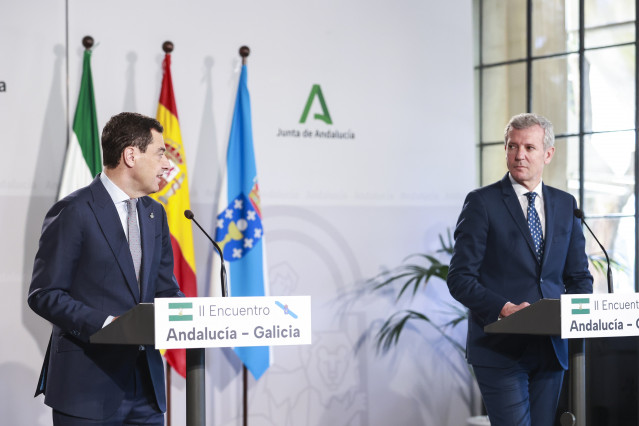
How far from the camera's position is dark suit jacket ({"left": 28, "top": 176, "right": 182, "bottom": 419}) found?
2.49 metres

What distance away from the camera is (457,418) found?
5.71 metres


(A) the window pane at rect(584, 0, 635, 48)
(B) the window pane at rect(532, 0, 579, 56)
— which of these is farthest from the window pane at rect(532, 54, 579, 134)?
(A) the window pane at rect(584, 0, 635, 48)

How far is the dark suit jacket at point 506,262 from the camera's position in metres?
3.01

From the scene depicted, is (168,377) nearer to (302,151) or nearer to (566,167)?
(302,151)

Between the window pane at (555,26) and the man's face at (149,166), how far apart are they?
12.2ft

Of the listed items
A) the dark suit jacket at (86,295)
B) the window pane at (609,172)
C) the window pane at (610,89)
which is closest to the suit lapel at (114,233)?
the dark suit jacket at (86,295)

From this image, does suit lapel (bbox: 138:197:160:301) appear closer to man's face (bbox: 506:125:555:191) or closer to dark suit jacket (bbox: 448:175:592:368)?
dark suit jacket (bbox: 448:175:592:368)

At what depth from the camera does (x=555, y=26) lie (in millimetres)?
5680

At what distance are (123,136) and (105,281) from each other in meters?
0.49

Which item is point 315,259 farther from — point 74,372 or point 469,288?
point 74,372

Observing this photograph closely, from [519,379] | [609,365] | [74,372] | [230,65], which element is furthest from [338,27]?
Answer: [74,372]

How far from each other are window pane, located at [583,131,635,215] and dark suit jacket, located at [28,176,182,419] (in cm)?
361

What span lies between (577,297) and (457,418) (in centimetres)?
348

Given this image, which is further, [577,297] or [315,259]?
[315,259]
